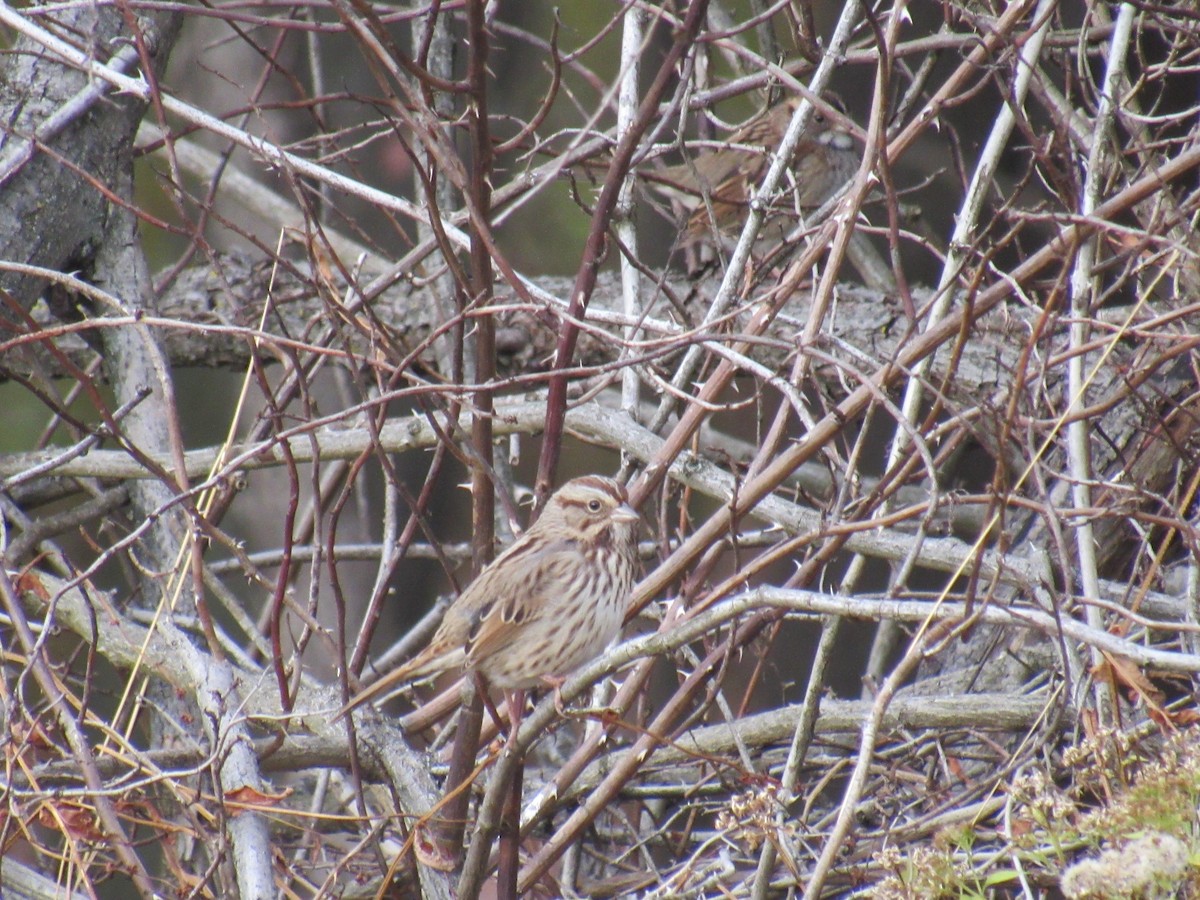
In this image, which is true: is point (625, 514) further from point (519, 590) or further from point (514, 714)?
point (514, 714)

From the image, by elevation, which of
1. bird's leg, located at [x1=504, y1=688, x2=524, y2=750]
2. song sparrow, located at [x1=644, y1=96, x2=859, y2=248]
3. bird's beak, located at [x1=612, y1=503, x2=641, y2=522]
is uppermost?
song sparrow, located at [x1=644, y1=96, x2=859, y2=248]

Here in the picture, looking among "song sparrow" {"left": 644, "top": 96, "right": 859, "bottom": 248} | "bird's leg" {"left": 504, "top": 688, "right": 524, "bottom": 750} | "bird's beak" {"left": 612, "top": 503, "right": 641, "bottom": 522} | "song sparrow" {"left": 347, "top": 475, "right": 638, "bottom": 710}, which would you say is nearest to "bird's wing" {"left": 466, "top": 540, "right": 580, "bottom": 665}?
"song sparrow" {"left": 347, "top": 475, "right": 638, "bottom": 710}

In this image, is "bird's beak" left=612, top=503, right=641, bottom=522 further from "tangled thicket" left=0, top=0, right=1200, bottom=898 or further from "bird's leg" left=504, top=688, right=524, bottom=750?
"bird's leg" left=504, top=688, right=524, bottom=750

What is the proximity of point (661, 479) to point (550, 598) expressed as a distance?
53cm

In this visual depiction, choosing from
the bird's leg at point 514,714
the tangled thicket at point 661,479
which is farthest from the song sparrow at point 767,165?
the bird's leg at point 514,714

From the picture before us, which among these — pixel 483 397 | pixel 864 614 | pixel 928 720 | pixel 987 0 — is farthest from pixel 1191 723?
pixel 987 0

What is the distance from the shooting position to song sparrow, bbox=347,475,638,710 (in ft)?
11.5

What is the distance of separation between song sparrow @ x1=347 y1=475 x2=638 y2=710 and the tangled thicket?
0.48ft

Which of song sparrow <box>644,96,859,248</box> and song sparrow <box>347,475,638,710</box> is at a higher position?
song sparrow <box>644,96,859,248</box>

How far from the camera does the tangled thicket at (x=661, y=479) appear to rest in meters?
2.67

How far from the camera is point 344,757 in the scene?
3.39 metres

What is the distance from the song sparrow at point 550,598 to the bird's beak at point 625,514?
63 millimetres

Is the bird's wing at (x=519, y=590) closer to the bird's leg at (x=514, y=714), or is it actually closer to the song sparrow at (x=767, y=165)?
the bird's leg at (x=514, y=714)

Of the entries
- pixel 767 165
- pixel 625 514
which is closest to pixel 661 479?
pixel 625 514
